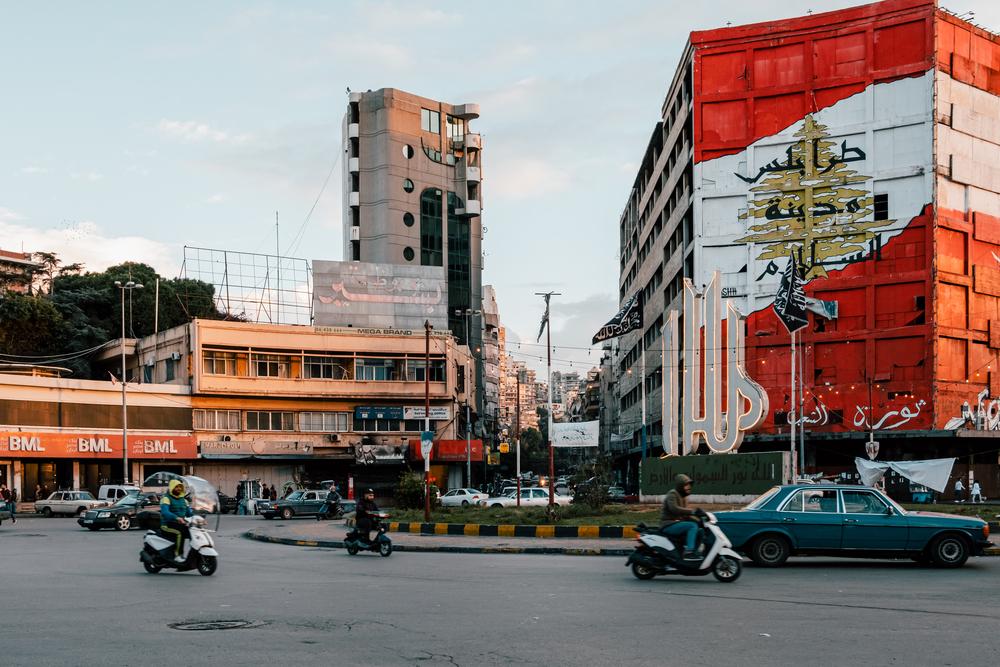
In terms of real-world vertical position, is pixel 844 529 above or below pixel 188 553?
above

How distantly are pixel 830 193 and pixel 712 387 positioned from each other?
21087 mm

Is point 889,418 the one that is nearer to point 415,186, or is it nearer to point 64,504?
point 64,504

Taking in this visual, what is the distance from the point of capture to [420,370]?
2726 inches

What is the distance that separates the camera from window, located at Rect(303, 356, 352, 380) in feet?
221

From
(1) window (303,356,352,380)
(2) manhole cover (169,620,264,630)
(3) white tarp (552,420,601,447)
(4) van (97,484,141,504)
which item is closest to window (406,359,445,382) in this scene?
(1) window (303,356,352,380)

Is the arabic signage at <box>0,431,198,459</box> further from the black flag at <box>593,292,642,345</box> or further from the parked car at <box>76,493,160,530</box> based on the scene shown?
the black flag at <box>593,292,642,345</box>

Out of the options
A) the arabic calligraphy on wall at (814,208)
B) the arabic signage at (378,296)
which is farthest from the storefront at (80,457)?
the arabic calligraphy on wall at (814,208)

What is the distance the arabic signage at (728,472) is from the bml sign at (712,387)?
109cm

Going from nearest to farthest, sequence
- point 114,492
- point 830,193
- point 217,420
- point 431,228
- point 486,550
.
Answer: point 486,550 → point 114,492 → point 830,193 → point 217,420 → point 431,228

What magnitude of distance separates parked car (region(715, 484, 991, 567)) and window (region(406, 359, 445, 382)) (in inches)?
2063

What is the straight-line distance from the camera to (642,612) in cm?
1138

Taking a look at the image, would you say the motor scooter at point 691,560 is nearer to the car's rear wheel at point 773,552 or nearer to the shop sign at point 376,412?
the car's rear wheel at point 773,552

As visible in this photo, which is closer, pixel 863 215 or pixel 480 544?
pixel 480 544

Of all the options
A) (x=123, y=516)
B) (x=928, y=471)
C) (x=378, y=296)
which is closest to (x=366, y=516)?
(x=123, y=516)
